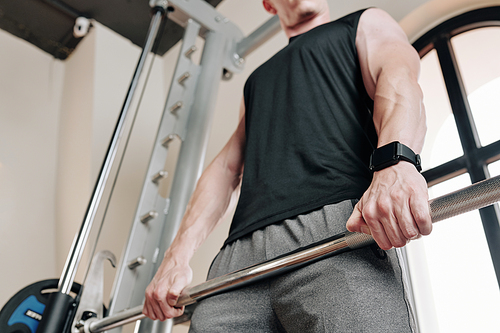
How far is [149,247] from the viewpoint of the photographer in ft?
4.66

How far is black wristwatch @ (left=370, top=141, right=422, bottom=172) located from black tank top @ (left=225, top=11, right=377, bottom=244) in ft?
0.38

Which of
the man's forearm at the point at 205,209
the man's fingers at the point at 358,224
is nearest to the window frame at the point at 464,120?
the man's forearm at the point at 205,209

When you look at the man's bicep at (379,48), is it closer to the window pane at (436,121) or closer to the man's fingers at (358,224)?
the man's fingers at (358,224)

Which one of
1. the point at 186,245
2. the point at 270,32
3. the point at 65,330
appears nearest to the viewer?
the point at 186,245

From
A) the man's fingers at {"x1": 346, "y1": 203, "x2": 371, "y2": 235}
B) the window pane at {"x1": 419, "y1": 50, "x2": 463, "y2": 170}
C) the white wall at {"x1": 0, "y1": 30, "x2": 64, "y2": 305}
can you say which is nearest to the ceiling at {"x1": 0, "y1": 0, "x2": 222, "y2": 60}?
the white wall at {"x1": 0, "y1": 30, "x2": 64, "y2": 305}

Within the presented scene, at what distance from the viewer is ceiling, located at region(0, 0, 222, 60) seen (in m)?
2.97

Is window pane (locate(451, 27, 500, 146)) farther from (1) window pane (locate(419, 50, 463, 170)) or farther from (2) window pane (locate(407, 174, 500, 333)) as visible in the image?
(2) window pane (locate(407, 174, 500, 333))

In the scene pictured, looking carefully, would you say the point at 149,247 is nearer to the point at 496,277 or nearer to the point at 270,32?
the point at 270,32

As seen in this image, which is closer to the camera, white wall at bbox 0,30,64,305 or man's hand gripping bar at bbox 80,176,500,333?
man's hand gripping bar at bbox 80,176,500,333

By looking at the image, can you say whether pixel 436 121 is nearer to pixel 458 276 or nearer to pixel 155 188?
pixel 458 276

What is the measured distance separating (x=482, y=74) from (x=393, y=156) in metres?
1.31

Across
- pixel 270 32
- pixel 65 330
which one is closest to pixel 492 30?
pixel 270 32

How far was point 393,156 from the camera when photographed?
2.08ft

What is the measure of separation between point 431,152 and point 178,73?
1.10 meters
